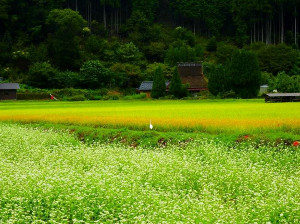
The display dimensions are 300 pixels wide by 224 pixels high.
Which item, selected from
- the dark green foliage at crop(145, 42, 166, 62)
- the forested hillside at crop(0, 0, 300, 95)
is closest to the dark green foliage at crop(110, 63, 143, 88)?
the forested hillside at crop(0, 0, 300, 95)

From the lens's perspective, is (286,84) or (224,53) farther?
(224,53)

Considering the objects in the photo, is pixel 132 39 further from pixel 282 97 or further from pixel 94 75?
pixel 282 97

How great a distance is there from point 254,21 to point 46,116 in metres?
61.0

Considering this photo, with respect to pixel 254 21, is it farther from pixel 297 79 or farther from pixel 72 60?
pixel 72 60

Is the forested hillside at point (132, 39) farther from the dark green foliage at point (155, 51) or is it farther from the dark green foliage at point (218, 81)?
the dark green foliage at point (218, 81)

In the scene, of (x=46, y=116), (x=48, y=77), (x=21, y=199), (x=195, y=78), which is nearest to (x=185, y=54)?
(x=195, y=78)

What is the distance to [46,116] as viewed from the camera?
91.7 ft

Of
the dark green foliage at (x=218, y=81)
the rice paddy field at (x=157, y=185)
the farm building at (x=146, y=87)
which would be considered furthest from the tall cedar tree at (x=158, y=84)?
the rice paddy field at (x=157, y=185)

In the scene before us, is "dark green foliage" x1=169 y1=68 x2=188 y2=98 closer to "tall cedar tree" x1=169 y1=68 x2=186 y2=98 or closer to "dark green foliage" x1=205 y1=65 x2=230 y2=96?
"tall cedar tree" x1=169 y1=68 x2=186 y2=98

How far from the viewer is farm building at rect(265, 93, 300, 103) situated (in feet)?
142

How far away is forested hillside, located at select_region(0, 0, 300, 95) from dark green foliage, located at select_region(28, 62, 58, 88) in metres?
0.14

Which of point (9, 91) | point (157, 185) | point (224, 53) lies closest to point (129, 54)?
point (224, 53)

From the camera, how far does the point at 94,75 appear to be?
61438 millimetres

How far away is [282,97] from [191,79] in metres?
20.7
